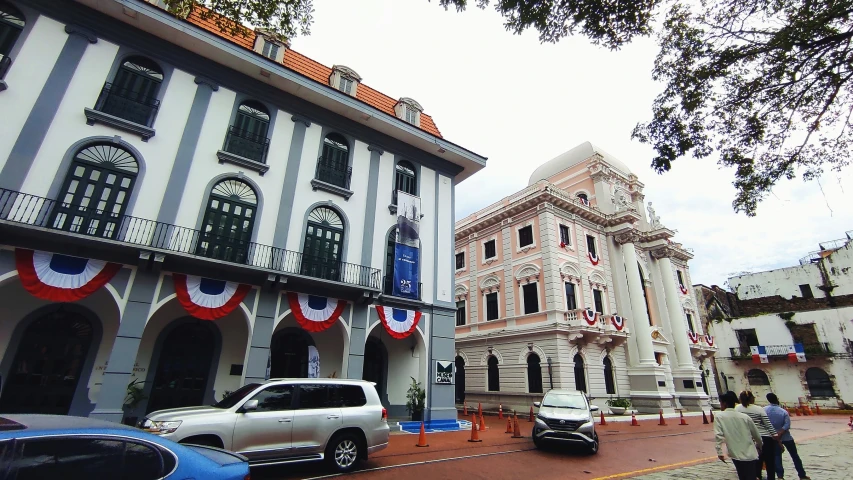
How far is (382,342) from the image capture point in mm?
15500

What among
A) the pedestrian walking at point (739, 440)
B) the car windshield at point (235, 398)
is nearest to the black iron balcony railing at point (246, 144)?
the car windshield at point (235, 398)

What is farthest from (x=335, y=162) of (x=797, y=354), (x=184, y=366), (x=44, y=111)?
(x=797, y=354)

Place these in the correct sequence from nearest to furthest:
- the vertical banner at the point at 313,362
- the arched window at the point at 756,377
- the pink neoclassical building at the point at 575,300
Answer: the vertical banner at the point at 313,362 → the pink neoclassical building at the point at 575,300 → the arched window at the point at 756,377

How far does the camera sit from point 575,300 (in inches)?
898

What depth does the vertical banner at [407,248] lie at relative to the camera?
48.3ft

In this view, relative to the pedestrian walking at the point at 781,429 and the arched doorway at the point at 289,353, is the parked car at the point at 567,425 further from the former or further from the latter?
the arched doorway at the point at 289,353

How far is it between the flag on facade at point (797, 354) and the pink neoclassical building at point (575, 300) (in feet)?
24.7

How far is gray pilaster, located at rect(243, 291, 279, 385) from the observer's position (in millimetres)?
11289

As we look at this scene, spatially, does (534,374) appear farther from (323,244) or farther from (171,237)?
(171,237)

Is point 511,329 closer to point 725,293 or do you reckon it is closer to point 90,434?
point 90,434

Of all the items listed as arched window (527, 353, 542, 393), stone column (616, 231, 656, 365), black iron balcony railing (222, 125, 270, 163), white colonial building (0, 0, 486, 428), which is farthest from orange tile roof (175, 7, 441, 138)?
stone column (616, 231, 656, 365)

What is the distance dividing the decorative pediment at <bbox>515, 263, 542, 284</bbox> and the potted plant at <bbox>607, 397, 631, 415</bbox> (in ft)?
27.0

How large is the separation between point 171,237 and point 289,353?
5523 millimetres

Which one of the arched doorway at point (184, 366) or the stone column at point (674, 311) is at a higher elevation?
the stone column at point (674, 311)
